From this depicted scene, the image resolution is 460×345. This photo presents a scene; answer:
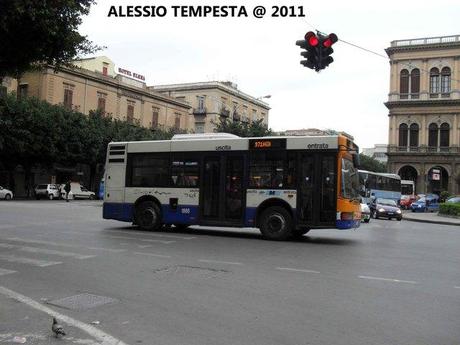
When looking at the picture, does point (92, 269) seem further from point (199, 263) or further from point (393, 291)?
point (393, 291)

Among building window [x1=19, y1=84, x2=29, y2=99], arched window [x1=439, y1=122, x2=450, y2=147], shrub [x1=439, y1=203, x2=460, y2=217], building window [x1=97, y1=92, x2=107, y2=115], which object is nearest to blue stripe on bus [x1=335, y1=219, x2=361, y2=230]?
shrub [x1=439, y1=203, x2=460, y2=217]

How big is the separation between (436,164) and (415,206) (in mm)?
23621

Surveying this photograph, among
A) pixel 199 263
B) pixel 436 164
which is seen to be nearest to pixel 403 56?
pixel 436 164

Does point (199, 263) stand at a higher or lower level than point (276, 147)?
lower

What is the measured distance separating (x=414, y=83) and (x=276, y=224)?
62634 mm

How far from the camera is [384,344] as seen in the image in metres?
5.30

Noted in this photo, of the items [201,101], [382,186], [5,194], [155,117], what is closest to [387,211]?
[382,186]

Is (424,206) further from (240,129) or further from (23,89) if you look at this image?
(23,89)

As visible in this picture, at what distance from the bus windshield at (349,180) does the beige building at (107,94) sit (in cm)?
3722

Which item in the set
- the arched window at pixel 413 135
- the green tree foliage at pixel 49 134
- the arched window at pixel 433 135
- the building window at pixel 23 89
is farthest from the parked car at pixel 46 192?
the arched window at pixel 433 135

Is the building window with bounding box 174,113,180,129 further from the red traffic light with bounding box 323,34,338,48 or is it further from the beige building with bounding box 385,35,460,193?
the red traffic light with bounding box 323,34,338,48

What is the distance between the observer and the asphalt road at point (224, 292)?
563 cm

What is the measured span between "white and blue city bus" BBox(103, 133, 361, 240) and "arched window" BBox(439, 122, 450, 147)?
198ft

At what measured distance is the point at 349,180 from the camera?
14.5 meters
